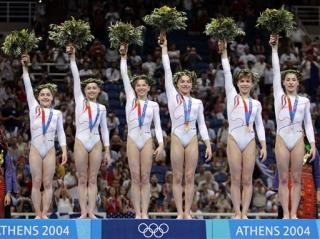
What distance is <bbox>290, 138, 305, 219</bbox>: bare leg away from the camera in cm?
1602

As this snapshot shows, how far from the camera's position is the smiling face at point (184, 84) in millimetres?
16453

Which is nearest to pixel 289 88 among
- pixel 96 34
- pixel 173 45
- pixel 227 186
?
pixel 227 186

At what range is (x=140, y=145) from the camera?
16.2 m

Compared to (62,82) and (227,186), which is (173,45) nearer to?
(62,82)

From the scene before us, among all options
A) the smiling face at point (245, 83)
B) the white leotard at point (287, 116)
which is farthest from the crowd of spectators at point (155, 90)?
the white leotard at point (287, 116)

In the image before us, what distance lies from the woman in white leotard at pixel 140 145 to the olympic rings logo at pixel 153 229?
28.2 inches

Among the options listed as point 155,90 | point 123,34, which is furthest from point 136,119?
point 155,90

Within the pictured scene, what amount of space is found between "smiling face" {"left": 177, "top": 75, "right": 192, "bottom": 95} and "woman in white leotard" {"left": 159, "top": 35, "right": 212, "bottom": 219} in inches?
3.1

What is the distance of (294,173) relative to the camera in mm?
16016

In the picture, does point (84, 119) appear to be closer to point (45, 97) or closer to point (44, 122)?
point (44, 122)

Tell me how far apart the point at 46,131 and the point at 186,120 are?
6.52 feet

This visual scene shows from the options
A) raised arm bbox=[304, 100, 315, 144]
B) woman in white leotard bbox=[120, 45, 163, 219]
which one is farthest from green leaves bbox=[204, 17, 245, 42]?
raised arm bbox=[304, 100, 315, 144]

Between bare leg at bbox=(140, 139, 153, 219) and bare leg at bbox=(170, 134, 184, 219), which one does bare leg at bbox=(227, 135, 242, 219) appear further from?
bare leg at bbox=(140, 139, 153, 219)

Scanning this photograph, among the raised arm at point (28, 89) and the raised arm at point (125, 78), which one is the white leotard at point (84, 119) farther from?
the raised arm at point (28, 89)
